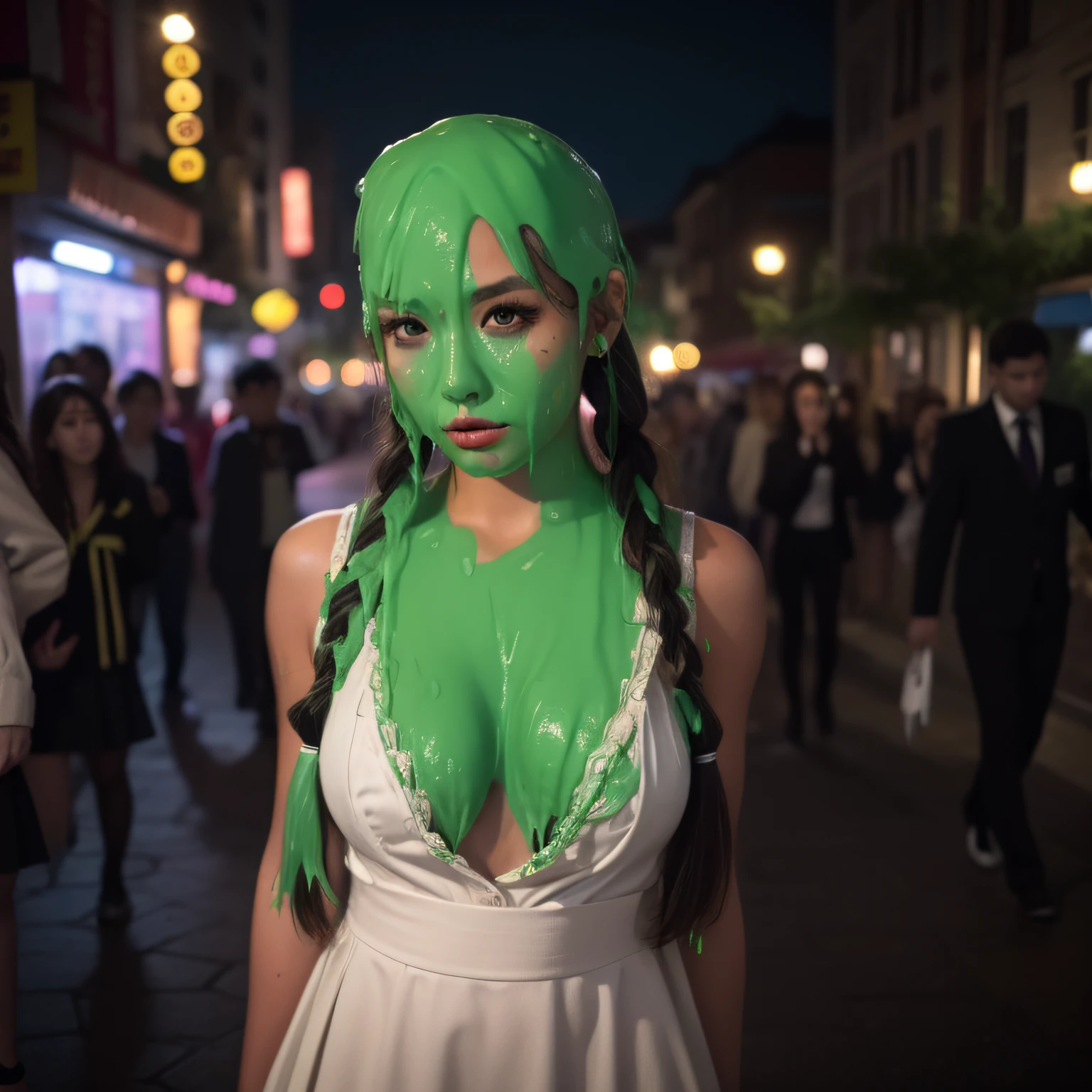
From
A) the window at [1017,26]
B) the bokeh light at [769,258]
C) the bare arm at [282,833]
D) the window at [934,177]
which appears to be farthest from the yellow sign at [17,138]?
the bokeh light at [769,258]

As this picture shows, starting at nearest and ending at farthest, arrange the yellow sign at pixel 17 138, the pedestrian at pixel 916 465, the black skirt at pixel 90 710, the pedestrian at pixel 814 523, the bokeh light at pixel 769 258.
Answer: the yellow sign at pixel 17 138
the black skirt at pixel 90 710
the pedestrian at pixel 814 523
the pedestrian at pixel 916 465
the bokeh light at pixel 769 258

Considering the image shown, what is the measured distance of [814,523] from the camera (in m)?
6.73

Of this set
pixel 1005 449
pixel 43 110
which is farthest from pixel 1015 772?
pixel 43 110

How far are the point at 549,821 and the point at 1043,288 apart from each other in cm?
531

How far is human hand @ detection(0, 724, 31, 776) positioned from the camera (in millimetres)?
2594

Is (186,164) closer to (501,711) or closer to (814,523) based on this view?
(814,523)

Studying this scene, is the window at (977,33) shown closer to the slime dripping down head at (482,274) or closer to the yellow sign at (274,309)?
the slime dripping down head at (482,274)

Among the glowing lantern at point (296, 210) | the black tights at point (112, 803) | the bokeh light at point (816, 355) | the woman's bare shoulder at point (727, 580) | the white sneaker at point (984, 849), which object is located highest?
the glowing lantern at point (296, 210)

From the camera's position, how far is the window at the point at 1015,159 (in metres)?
5.55

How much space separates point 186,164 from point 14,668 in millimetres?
8773

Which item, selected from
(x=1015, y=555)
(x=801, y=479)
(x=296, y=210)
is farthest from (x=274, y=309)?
(x=1015, y=555)

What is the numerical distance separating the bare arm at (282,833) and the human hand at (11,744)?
112 centimetres

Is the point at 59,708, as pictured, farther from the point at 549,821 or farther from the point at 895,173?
the point at 895,173

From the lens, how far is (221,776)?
19.7 ft
